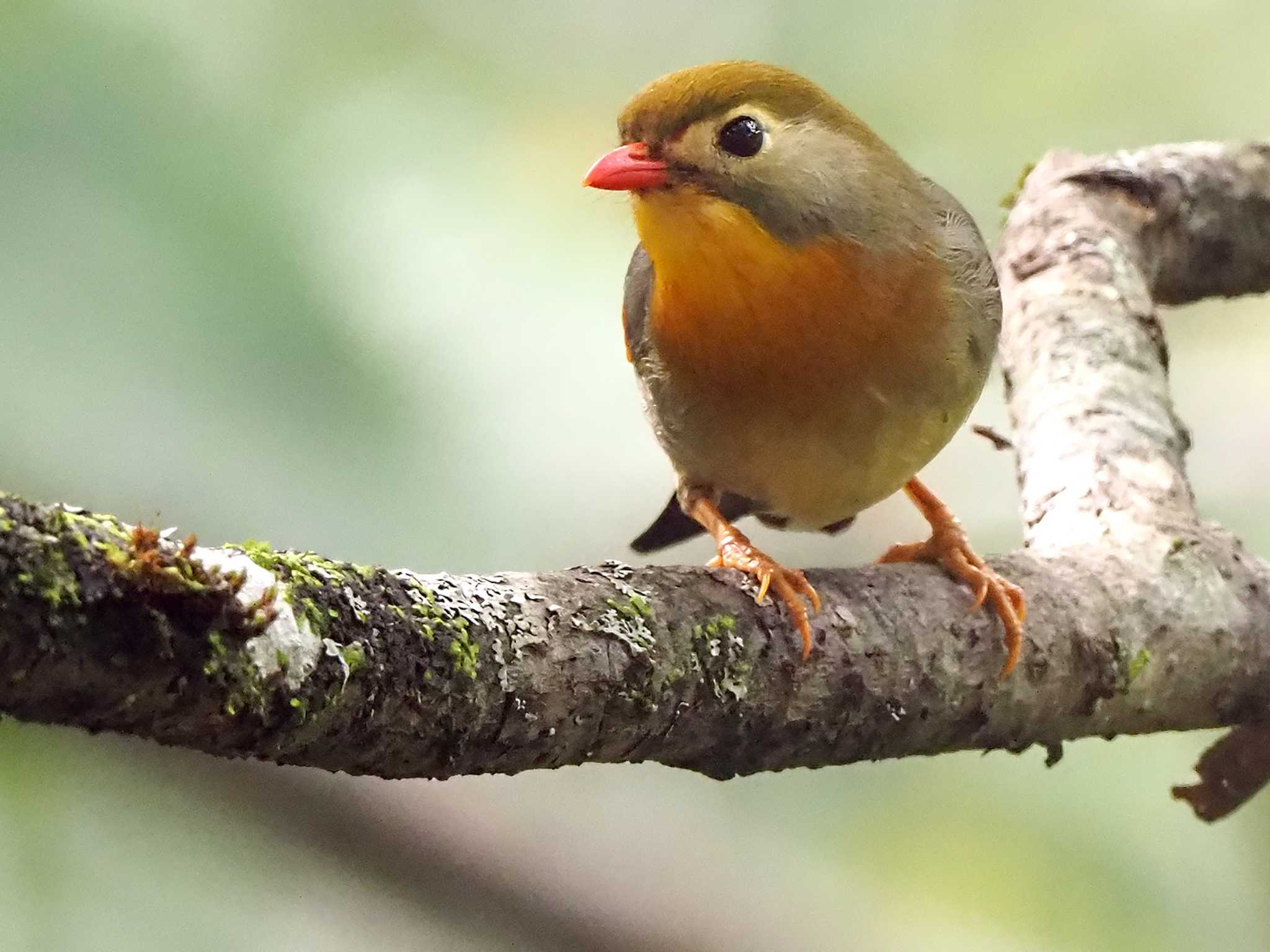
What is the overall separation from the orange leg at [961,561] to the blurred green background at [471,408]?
1.05 metres

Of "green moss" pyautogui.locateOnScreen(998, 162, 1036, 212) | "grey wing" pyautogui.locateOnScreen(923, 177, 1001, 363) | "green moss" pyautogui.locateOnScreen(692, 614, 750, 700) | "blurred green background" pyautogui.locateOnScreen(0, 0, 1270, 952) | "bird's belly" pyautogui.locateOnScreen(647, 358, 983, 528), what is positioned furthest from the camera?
"green moss" pyautogui.locateOnScreen(998, 162, 1036, 212)

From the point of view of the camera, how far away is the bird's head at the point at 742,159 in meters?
2.01

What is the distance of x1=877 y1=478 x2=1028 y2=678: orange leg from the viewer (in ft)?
6.58

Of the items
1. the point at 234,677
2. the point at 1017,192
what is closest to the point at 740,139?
the point at 234,677

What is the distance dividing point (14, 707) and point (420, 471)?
7.20 ft

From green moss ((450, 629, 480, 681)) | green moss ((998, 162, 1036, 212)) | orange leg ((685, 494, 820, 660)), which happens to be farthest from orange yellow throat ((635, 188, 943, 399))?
green moss ((998, 162, 1036, 212))

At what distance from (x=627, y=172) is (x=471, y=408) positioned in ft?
4.27

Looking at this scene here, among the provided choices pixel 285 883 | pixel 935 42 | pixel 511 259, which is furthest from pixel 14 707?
pixel 935 42

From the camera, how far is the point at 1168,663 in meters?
2.19

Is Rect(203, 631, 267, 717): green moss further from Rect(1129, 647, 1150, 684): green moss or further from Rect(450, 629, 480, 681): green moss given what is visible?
Rect(1129, 647, 1150, 684): green moss

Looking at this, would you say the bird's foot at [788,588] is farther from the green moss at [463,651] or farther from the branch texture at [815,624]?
the green moss at [463,651]

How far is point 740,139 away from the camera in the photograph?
2.05 meters

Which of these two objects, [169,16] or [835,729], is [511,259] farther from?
[835,729]

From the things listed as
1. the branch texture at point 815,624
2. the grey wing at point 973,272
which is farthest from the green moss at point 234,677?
the grey wing at point 973,272
